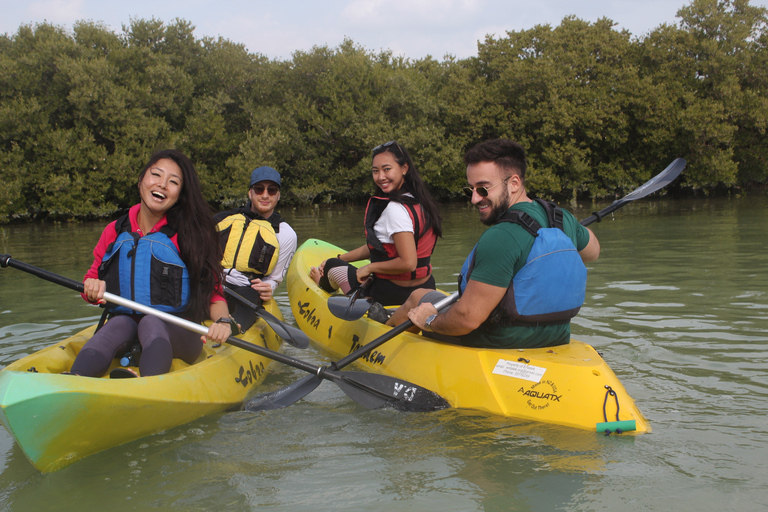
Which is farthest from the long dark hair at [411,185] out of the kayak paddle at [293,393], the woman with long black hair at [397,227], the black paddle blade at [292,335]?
the black paddle blade at [292,335]

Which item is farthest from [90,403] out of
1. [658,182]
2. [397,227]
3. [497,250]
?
[658,182]

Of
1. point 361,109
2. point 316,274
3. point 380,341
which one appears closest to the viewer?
point 380,341

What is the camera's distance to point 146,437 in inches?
118

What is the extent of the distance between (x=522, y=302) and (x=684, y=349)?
6.03 feet

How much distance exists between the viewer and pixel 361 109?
80.5 ft

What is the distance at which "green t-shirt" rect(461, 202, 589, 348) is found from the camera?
2.74 meters

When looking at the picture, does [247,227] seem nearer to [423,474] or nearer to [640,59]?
[423,474]

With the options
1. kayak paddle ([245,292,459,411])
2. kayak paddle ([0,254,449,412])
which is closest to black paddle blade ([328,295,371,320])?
kayak paddle ([245,292,459,411])

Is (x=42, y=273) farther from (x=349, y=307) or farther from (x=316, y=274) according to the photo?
(x=316, y=274)

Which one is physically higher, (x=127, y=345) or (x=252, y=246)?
(x=252, y=246)

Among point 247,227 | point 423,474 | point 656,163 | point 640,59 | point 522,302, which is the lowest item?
point 423,474

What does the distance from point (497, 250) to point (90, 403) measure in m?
1.89

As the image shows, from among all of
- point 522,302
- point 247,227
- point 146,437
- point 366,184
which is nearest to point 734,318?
point 522,302

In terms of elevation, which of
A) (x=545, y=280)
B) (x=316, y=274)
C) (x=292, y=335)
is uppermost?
(x=545, y=280)
